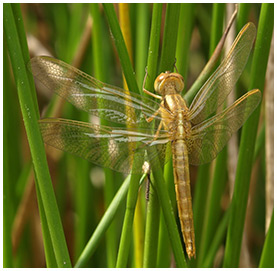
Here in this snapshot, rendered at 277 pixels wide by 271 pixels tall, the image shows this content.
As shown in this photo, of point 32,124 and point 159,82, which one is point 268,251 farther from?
point 32,124

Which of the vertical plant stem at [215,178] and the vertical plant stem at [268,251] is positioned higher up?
the vertical plant stem at [215,178]

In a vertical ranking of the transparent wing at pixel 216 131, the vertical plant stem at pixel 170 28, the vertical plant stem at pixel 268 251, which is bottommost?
the vertical plant stem at pixel 268 251

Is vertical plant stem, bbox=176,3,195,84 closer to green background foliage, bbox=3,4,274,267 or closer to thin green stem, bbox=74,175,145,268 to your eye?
green background foliage, bbox=3,4,274,267

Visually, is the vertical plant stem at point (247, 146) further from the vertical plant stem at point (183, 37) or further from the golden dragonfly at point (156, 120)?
the vertical plant stem at point (183, 37)

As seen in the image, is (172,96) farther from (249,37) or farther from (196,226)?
(196,226)

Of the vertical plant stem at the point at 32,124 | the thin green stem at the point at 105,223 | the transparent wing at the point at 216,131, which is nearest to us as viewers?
the vertical plant stem at the point at 32,124

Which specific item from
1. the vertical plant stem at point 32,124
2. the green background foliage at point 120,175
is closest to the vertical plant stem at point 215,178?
the green background foliage at point 120,175

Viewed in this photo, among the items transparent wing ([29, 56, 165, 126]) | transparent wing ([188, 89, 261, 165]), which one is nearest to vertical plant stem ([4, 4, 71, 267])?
transparent wing ([29, 56, 165, 126])

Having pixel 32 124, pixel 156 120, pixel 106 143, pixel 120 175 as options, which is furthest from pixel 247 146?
pixel 120 175
